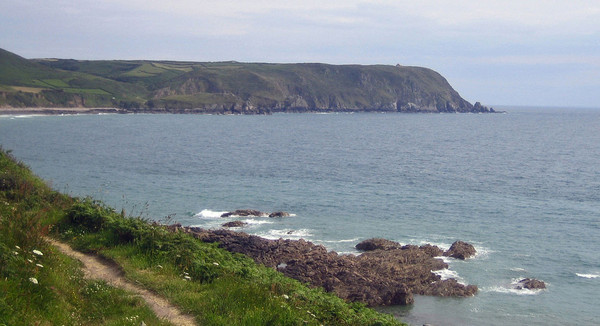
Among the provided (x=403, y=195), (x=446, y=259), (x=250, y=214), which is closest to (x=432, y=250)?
(x=446, y=259)

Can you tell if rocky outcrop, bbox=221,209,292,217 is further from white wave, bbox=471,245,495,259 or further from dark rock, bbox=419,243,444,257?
white wave, bbox=471,245,495,259

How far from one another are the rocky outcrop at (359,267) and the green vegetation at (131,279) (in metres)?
9.28

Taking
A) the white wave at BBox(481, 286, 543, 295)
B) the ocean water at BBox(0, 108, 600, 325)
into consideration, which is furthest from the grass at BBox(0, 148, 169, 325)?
the white wave at BBox(481, 286, 543, 295)

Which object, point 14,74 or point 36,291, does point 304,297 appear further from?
point 14,74

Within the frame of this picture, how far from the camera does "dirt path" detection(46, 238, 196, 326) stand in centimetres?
1080

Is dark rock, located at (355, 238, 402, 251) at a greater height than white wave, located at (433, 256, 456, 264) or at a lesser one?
greater

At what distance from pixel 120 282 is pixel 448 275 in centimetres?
2131

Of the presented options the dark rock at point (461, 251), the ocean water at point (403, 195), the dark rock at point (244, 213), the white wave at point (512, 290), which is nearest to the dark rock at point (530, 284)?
the white wave at point (512, 290)

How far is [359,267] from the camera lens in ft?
91.4

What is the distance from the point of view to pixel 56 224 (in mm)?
16047

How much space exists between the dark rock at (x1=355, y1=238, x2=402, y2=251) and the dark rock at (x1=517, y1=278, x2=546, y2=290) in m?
7.21

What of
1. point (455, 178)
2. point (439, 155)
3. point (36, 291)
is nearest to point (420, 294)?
point (36, 291)

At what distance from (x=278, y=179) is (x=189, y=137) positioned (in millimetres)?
51153

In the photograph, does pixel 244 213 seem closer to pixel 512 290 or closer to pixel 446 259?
pixel 446 259
